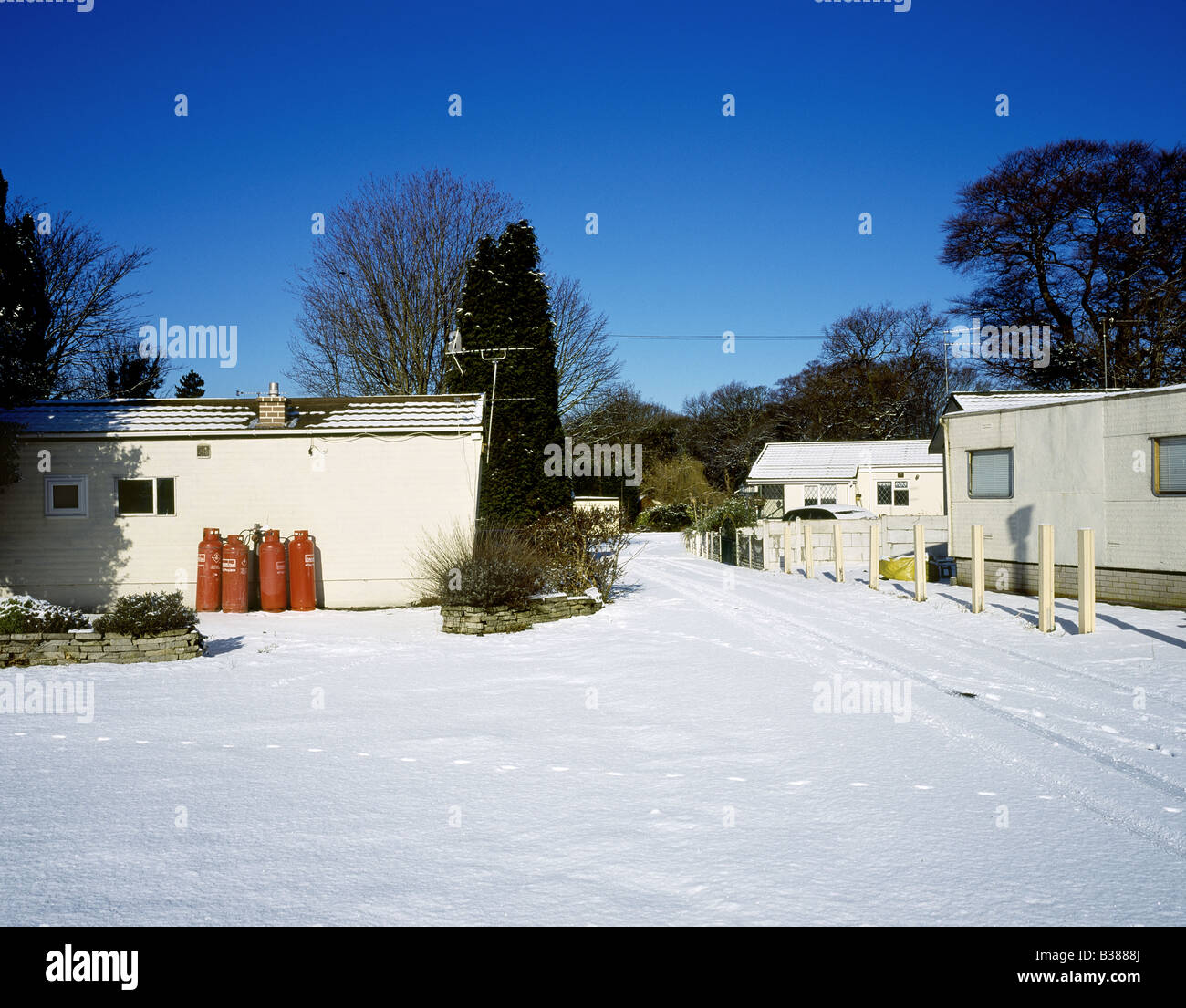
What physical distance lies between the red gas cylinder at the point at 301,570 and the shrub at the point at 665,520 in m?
34.0

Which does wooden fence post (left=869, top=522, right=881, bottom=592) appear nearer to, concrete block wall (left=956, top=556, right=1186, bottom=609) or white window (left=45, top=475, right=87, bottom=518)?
concrete block wall (left=956, top=556, right=1186, bottom=609)

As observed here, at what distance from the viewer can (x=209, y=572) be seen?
46.2 feet

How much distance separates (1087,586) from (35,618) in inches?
499

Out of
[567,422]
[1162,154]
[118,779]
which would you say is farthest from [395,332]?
[1162,154]

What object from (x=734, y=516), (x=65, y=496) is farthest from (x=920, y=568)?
(x=65, y=496)

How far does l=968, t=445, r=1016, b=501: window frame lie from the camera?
15.1 metres

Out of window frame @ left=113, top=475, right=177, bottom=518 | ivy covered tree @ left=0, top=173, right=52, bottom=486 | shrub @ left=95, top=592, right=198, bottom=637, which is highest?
ivy covered tree @ left=0, top=173, right=52, bottom=486

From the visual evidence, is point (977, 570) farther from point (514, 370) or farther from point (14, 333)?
point (14, 333)

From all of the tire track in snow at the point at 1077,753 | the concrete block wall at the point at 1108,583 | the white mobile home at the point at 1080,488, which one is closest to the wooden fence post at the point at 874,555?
the white mobile home at the point at 1080,488

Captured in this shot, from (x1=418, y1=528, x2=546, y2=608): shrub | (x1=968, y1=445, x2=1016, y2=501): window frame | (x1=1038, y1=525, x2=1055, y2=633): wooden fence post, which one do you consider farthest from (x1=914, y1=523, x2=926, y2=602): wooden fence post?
(x1=418, y1=528, x2=546, y2=608): shrub

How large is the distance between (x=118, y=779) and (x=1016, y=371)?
38436mm

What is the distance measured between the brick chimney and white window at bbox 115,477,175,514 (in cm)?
194

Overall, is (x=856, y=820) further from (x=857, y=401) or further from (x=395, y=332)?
(x=857, y=401)

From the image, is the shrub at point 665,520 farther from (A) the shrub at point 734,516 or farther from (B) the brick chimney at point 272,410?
(B) the brick chimney at point 272,410
